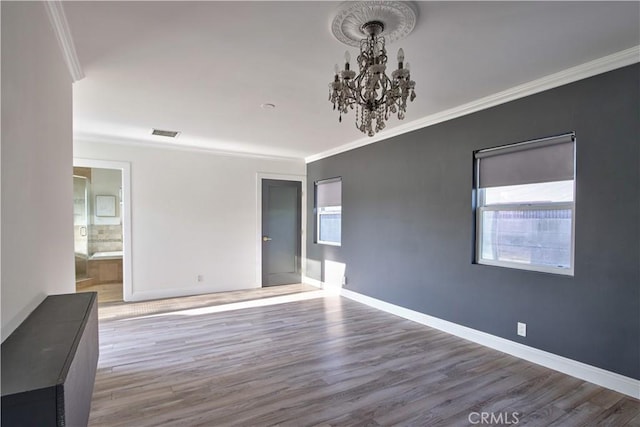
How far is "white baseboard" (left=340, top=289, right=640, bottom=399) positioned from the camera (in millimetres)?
2451

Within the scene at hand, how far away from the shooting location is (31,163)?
1.53 m

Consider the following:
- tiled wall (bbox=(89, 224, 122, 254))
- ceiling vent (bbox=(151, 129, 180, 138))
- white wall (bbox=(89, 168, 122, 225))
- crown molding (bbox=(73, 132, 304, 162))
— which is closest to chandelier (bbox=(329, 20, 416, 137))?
ceiling vent (bbox=(151, 129, 180, 138))

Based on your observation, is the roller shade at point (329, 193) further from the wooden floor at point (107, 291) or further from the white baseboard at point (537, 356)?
the wooden floor at point (107, 291)

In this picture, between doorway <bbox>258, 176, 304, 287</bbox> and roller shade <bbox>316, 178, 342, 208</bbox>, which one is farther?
doorway <bbox>258, 176, 304, 287</bbox>

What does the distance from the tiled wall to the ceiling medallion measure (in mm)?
6852

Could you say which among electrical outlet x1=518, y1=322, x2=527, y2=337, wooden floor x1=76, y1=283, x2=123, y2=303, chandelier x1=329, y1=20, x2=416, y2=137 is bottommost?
wooden floor x1=76, y1=283, x2=123, y2=303

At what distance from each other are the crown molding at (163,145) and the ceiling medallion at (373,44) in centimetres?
404

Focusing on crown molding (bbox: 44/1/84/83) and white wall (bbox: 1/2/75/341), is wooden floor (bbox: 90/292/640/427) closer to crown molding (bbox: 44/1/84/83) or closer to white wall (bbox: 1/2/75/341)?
white wall (bbox: 1/2/75/341)

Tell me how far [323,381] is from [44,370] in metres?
2.07

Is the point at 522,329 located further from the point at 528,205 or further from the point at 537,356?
the point at 528,205

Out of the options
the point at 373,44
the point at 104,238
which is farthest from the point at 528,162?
the point at 104,238

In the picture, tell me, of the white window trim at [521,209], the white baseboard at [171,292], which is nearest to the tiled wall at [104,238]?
the white baseboard at [171,292]

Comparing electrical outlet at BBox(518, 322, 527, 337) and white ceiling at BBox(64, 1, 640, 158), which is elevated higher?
white ceiling at BBox(64, 1, 640, 158)

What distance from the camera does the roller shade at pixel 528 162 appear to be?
2809 millimetres
